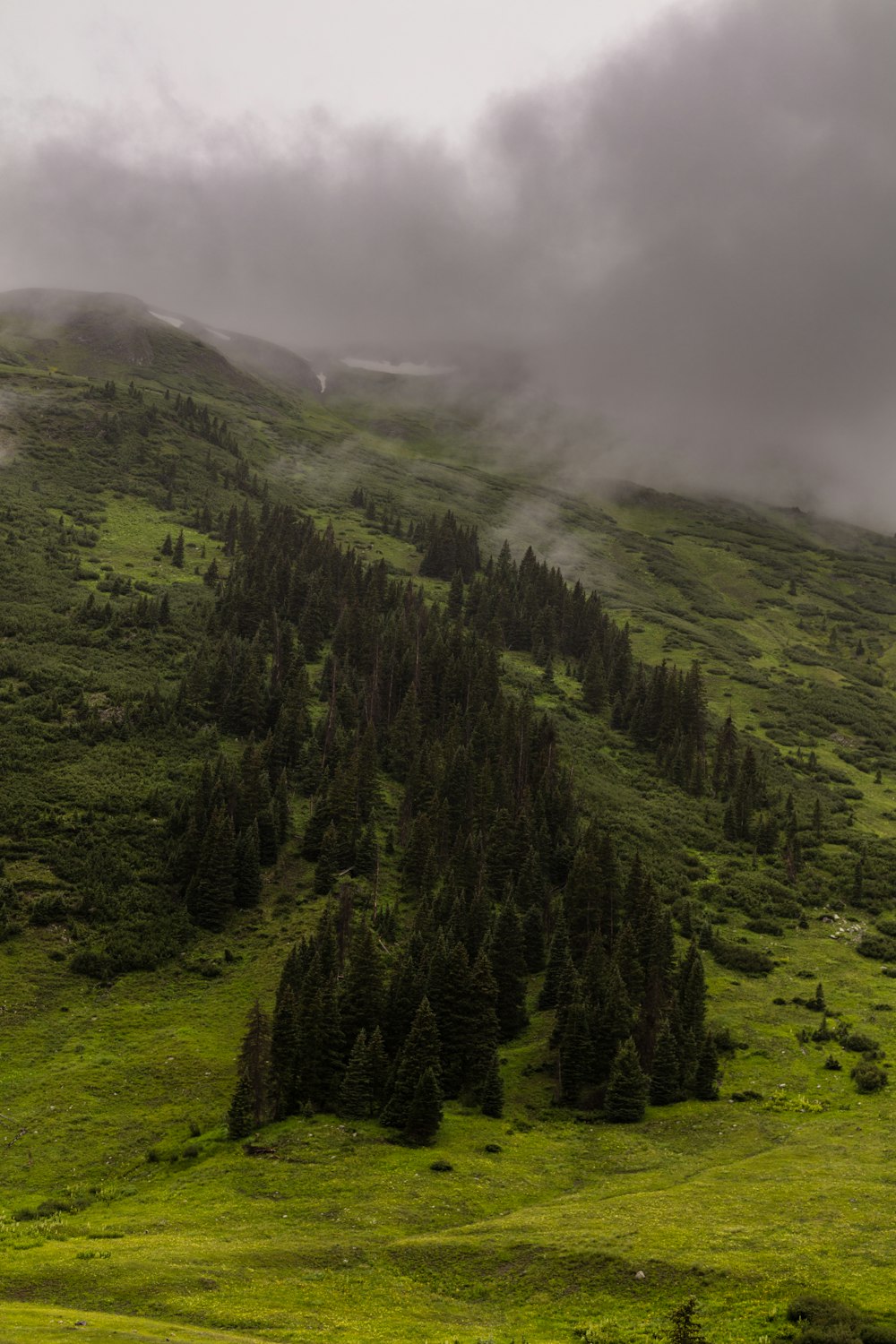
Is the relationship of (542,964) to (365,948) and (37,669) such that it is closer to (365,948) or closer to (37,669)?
(365,948)

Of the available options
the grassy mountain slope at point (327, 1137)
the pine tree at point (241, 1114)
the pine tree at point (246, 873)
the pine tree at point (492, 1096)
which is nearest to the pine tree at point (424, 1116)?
the grassy mountain slope at point (327, 1137)

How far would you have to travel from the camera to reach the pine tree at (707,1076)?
212 ft

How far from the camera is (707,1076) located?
2554 inches

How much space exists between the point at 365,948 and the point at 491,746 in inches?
2284

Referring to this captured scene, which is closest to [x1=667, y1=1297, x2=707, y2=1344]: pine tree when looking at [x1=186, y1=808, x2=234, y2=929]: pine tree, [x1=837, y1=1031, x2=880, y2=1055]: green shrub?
[x1=837, y1=1031, x2=880, y2=1055]: green shrub

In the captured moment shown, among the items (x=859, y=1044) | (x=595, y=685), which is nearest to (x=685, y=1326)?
(x=859, y=1044)

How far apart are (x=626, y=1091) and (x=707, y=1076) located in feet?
22.1

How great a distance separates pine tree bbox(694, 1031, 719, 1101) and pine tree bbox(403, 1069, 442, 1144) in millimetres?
21198

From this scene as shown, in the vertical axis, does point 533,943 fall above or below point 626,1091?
below

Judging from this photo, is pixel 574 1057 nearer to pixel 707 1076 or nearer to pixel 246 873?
pixel 707 1076

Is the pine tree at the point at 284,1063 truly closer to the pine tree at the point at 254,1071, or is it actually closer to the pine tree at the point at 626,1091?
the pine tree at the point at 254,1071

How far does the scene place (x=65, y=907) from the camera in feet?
259

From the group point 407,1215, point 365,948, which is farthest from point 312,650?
point 407,1215

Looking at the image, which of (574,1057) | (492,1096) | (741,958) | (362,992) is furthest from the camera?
(741,958)
